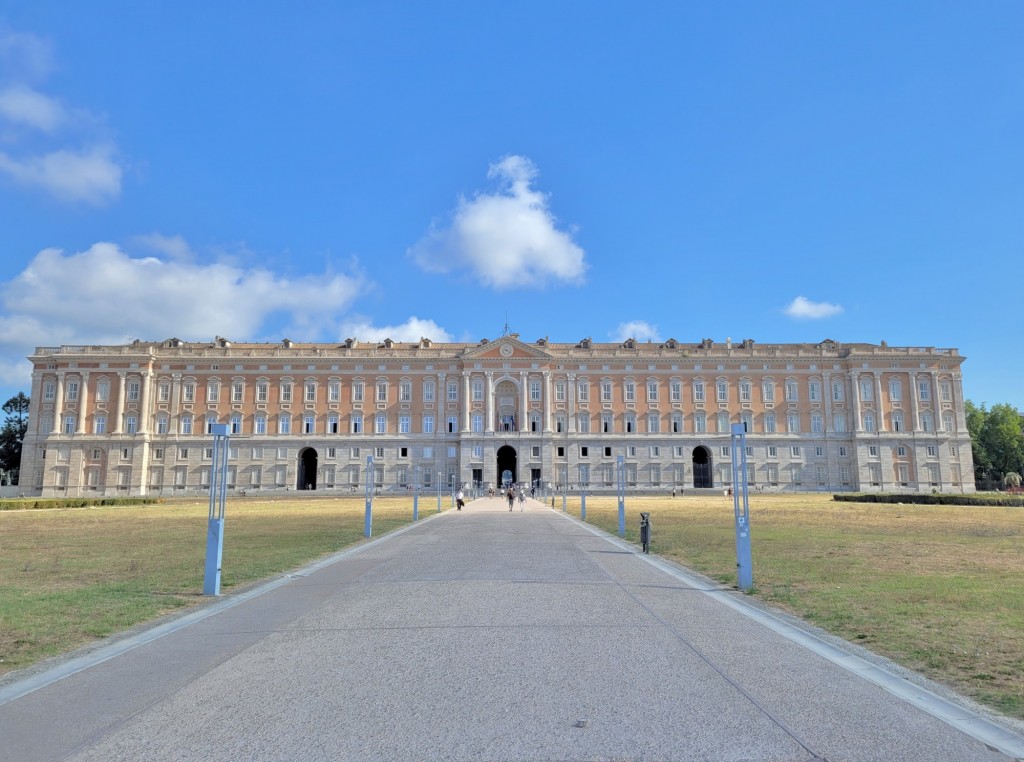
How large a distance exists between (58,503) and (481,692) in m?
63.0

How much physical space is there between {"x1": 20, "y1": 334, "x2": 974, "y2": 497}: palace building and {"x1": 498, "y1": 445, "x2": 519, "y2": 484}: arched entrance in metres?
1.69

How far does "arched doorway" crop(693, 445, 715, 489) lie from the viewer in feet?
291

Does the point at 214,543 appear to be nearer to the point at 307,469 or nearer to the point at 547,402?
the point at 547,402

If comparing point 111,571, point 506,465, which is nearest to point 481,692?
point 111,571

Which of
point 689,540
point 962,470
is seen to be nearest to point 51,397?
point 689,540

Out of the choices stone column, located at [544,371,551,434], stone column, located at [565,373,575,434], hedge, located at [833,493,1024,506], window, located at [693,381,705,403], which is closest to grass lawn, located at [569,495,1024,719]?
hedge, located at [833,493,1024,506]

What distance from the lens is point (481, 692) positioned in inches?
240

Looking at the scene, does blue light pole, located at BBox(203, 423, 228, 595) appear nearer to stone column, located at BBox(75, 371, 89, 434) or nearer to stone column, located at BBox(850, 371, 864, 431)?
stone column, located at BBox(75, 371, 89, 434)

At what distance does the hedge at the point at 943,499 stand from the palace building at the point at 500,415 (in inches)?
1047

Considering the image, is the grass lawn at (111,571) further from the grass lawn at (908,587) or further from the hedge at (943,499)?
the hedge at (943,499)

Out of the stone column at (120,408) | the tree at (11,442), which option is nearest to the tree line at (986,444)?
the tree at (11,442)

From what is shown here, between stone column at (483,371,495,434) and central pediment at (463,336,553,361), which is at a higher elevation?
central pediment at (463,336,553,361)

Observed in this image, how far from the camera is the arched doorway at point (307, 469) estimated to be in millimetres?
88062

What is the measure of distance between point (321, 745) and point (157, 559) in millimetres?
14695
